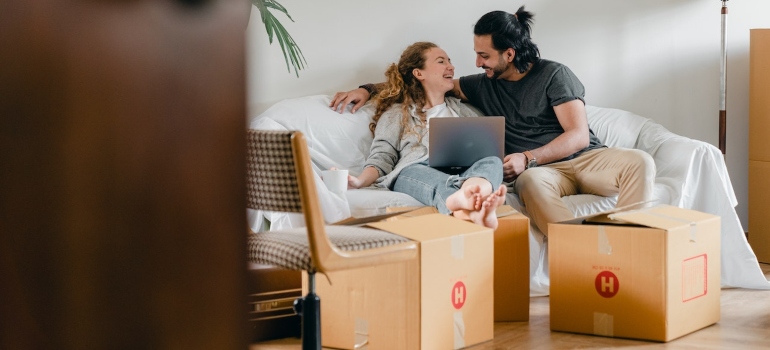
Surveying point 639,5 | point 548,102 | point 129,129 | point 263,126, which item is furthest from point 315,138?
point 129,129

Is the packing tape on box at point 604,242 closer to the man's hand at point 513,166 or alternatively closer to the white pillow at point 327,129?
the man's hand at point 513,166

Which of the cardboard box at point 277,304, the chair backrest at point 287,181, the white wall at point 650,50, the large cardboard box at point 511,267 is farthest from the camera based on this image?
the white wall at point 650,50

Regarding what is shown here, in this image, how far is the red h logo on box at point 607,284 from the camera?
2.36m

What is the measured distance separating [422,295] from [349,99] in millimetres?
1394

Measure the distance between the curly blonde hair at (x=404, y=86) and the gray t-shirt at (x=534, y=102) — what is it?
11.9 inches

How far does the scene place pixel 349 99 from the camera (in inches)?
132

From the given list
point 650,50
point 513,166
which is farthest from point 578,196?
point 650,50

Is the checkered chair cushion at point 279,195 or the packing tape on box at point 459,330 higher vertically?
the checkered chair cushion at point 279,195

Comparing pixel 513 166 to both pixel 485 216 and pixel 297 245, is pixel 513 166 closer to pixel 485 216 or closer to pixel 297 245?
pixel 485 216

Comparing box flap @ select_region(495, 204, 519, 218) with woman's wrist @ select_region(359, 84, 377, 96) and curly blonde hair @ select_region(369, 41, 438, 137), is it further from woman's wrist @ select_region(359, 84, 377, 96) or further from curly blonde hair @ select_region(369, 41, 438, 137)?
woman's wrist @ select_region(359, 84, 377, 96)

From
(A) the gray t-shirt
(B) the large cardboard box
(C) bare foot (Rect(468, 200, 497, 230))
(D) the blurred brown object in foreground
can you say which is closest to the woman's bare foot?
(C) bare foot (Rect(468, 200, 497, 230))

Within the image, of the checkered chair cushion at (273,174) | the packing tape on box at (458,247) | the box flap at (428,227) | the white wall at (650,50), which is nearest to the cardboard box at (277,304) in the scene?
the box flap at (428,227)

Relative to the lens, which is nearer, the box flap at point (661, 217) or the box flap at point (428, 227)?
the box flap at point (428, 227)

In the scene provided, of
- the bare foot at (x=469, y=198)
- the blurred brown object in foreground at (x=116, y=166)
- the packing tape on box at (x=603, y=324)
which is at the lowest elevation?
the packing tape on box at (x=603, y=324)
